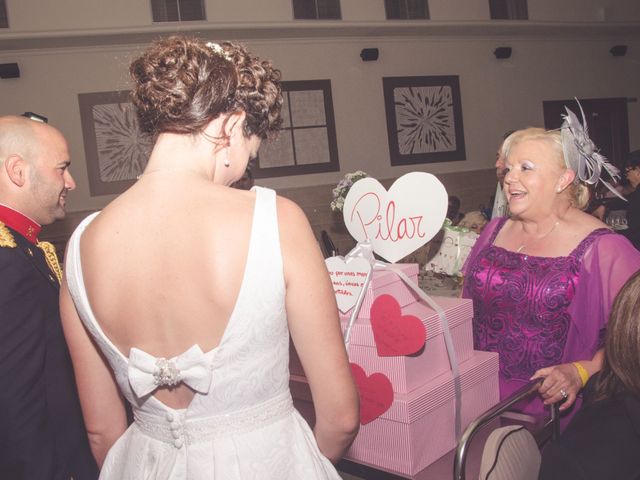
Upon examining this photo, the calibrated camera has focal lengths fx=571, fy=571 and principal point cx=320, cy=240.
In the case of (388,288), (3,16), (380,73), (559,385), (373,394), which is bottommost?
(559,385)

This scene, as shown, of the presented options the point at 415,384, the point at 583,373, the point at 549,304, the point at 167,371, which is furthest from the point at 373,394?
the point at 549,304

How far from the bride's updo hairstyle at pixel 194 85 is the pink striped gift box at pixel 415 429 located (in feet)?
2.24

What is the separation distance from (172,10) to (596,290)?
20.7ft

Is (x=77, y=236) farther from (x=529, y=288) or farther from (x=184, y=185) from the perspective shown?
(x=529, y=288)

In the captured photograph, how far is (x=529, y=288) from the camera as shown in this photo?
1838mm

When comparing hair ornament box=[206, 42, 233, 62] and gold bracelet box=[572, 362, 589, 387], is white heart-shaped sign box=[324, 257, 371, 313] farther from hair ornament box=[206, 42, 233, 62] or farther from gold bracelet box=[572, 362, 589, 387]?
gold bracelet box=[572, 362, 589, 387]

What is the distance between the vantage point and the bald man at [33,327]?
135 centimetres

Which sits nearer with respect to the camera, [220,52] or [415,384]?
[220,52]

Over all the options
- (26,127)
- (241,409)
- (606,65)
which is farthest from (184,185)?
(606,65)

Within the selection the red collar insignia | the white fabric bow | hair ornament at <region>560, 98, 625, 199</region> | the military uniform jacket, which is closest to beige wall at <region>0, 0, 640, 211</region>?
the red collar insignia

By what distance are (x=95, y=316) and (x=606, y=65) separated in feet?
32.5

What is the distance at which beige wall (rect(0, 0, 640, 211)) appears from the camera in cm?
638

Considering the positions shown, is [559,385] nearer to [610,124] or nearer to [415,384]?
[415,384]

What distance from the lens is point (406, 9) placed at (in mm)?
7703
